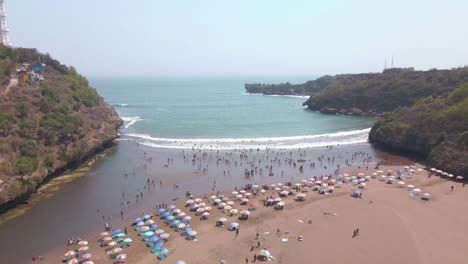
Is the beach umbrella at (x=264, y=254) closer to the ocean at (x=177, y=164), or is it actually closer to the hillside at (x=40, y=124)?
the ocean at (x=177, y=164)

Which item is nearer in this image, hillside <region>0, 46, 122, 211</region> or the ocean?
the ocean

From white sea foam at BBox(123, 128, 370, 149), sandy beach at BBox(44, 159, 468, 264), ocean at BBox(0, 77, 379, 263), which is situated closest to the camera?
sandy beach at BBox(44, 159, 468, 264)

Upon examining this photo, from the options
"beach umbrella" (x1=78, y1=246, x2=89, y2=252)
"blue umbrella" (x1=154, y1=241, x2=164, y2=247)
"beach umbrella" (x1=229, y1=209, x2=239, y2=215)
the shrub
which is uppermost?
the shrub

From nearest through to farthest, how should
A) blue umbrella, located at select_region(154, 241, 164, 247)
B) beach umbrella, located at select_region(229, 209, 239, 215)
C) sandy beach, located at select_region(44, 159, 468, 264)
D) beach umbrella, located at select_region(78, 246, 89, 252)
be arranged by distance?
sandy beach, located at select_region(44, 159, 468, 264) < beach umbrella, located at select_region(78, 246, 89, 252) < blue umbrella, located at select_region(154, 241, 164, 247) < beach umbrella, located at select_region(229, 209, 239, 215)

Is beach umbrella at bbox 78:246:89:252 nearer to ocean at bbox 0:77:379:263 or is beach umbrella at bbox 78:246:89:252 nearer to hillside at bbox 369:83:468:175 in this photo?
ocean at bbox 0:77:379:263

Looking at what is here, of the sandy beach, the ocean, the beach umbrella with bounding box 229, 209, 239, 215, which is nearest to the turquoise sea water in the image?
the ocean

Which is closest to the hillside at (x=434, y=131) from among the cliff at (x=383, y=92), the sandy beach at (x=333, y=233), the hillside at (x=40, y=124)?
A: the sandy beach at (x=333, y=233)

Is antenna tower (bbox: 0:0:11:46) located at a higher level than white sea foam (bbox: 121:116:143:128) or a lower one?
higher
